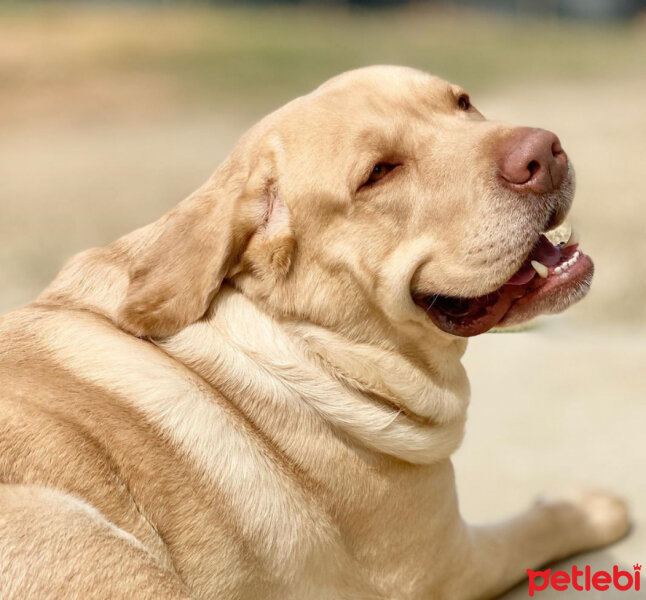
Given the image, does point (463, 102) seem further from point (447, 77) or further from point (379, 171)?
point (447, 77)

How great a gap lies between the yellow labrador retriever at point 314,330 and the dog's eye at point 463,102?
12cm

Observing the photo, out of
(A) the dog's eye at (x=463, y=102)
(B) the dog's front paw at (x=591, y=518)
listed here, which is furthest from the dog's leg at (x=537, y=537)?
(A) the dog's eye at (x=463, y=102)

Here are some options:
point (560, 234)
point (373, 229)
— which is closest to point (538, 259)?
point (560, 234)

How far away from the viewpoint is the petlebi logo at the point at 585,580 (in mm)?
3498

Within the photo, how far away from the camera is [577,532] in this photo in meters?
3.72

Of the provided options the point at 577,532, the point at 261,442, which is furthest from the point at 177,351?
the point at 577,532

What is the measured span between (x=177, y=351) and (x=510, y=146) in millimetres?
1239

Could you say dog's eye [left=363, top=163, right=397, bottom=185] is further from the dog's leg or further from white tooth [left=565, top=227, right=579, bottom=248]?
the dog's leg

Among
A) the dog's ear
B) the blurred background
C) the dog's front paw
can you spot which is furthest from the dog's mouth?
the blurred background

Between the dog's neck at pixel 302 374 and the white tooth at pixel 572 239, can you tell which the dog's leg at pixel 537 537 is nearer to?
the dog's neck at pixel 302 374

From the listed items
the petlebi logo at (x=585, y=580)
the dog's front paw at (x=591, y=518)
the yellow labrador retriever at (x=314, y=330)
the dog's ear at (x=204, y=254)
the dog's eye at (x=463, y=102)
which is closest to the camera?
the yellow labrador retriever at (x=314, y=330)

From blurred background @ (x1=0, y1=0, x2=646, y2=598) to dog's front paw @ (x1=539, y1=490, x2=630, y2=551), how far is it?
71mm

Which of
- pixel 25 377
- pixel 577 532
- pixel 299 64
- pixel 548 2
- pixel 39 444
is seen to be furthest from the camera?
pixel 548 2

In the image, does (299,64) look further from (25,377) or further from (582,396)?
(25,377)
